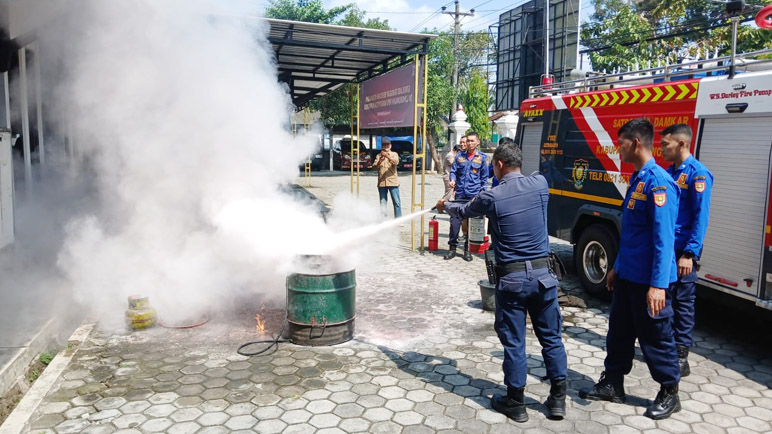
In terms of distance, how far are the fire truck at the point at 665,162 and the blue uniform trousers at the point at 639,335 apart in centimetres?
157

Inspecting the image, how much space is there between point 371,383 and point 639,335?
6.50ft

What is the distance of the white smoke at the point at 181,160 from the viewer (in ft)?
19.3

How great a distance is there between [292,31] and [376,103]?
3.30 m

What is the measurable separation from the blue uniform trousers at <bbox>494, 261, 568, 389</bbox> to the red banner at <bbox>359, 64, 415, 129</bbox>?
18.7 ft

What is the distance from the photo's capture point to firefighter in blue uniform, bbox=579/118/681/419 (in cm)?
344

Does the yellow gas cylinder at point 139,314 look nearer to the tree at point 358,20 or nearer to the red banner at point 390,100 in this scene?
the red banner at point 390,100

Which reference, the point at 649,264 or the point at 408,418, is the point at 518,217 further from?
the point at 408,418

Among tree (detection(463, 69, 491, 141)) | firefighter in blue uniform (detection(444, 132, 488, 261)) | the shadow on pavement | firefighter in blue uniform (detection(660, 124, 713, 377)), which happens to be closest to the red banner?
firefighter in blue uniform (detection(444, 132, 488, 261))

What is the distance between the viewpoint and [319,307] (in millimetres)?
4887

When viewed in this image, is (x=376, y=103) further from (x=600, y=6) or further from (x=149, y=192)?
(x=600, y=6)

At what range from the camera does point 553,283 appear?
3.62 meters

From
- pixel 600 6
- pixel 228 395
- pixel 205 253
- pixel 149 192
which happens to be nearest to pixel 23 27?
pixel 149 192

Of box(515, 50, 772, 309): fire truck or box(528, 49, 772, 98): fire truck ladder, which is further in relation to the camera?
box(528, 49, 772, 98): fire truck ladder

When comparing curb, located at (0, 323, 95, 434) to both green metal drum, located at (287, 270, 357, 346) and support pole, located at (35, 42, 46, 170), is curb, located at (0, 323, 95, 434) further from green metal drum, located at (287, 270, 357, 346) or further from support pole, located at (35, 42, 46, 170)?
support pole, located at (35, 42, 46, 170)
